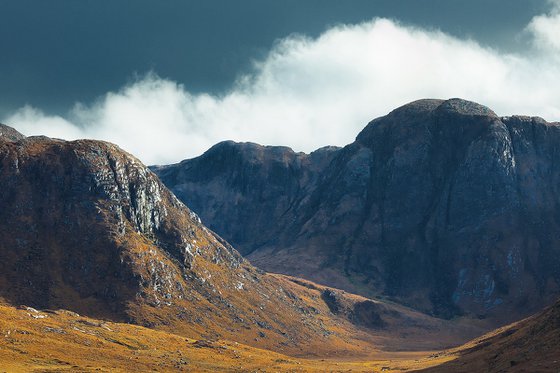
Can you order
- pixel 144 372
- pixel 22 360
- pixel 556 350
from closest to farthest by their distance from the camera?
pixel 556 350 < pixel 22 360 < pixel 144 372

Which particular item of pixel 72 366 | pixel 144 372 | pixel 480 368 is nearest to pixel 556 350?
pixel 480 368

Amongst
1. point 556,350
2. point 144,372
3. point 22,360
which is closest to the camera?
point 556,350

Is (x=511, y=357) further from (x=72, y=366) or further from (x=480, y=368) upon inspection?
(x=72, y=366)

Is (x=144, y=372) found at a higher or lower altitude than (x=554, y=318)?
lower

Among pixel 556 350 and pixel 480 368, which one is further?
pixel 480 368

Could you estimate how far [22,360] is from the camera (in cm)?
18688

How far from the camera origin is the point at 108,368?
197750mm

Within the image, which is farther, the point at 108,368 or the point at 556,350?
the point at 108,368

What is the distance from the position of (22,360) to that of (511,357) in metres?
133

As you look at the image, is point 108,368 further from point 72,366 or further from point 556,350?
point 556,350

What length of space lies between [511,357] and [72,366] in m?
121

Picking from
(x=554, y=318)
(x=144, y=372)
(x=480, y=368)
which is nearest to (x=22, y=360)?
(x=144, y=372)

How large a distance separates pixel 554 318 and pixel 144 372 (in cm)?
11925

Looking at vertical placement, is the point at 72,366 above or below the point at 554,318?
below
